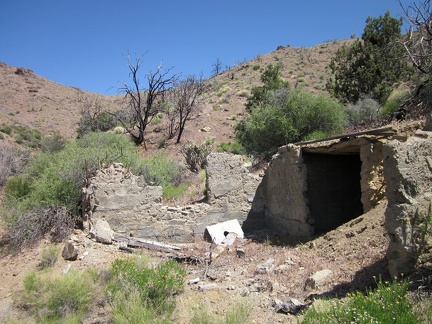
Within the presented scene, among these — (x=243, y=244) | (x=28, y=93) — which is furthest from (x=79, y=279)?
(x=28, y=93)

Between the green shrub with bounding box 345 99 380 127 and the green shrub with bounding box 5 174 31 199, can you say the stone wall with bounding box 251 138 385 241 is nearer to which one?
the green shrub with bounding box 345 99 380 127

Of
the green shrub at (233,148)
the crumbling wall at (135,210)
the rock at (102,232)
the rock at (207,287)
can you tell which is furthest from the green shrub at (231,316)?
the green shrub at (233,148)

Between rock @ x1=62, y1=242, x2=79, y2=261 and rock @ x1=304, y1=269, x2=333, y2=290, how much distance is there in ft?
17.1

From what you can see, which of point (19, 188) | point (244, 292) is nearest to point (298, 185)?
point (244, 292)

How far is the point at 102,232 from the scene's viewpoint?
9.73 m

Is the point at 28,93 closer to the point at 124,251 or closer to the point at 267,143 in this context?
the point at 267,143

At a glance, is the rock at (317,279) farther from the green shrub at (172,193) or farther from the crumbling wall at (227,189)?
the green shrub at (172,193)

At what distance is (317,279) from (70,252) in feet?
18.0

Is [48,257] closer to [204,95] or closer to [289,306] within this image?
[289,306]

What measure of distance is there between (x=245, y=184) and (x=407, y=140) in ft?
20.6

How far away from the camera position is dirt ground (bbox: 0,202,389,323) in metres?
6.25

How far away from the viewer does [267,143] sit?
58.9ft

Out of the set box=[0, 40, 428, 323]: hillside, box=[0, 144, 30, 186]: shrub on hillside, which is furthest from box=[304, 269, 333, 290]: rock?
box=[0, 144, 30, 186]: shrub on hillside

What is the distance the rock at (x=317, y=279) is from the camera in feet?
21.1
